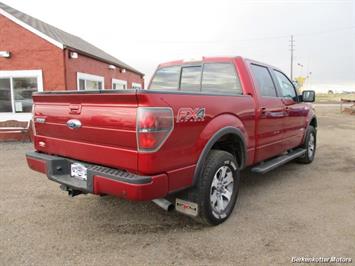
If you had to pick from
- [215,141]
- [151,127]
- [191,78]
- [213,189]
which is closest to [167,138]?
[151,127]

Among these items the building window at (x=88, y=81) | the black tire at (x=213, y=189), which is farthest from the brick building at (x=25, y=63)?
the black tire at (x=213, y=189)

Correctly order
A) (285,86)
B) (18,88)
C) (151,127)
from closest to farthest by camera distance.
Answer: (151,127)
(285,86)
(18,88)

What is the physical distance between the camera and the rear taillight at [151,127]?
3.03m

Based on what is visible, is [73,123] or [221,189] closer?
[73,123]

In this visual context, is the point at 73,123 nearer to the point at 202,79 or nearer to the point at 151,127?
the point at 151,127

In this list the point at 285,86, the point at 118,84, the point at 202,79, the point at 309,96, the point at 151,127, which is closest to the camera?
the point at 151,127

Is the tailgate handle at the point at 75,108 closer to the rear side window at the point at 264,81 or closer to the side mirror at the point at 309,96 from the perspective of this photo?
the rear side window at the point at 264,81

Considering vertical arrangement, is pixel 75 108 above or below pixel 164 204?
above

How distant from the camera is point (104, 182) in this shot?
10.8ft

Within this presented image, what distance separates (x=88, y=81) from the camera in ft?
50.8

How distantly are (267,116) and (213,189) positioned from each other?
5.56 feet

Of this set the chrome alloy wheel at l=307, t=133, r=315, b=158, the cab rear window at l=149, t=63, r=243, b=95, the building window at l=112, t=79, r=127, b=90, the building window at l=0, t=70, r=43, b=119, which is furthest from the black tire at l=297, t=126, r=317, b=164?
the building window at l=112, t=79, r=127, b=90

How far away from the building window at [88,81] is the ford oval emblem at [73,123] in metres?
10.8

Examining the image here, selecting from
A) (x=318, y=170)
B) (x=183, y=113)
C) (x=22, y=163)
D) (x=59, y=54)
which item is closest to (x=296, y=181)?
(x=318, y=170)
